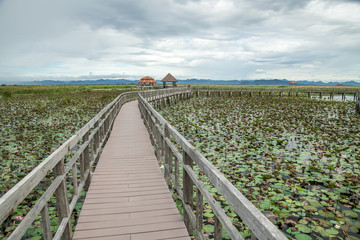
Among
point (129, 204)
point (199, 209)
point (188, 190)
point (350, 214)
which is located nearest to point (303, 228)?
point (350, 214)

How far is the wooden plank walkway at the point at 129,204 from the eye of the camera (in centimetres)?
311

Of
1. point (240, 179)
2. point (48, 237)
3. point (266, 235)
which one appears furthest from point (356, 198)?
point (48, 237)

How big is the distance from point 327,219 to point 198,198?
3.17 metres

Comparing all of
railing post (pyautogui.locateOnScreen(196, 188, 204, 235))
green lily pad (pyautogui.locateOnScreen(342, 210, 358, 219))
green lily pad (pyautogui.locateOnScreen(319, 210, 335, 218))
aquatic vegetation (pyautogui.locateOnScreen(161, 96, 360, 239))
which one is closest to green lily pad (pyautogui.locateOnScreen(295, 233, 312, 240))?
aquatic vegetation (pyautogui.locateOnScreen(161, 96, 360, 239))

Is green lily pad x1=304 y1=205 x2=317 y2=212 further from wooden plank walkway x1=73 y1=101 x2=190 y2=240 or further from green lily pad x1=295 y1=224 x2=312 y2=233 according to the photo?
wooden plank walkway x1=73 y1=101 x2=190 y2=240

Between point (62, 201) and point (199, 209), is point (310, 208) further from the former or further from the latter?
point (62, 201)

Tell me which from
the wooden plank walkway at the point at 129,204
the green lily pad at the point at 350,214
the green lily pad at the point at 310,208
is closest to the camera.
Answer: the wooden plank walkway at the point at 129,204

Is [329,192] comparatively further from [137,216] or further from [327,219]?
[137,216]

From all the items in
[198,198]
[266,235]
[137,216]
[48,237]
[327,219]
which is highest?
[266,235]

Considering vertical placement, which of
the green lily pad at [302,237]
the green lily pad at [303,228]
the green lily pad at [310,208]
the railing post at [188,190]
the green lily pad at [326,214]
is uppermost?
the railing post at [188,190]

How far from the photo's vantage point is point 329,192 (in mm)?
5266

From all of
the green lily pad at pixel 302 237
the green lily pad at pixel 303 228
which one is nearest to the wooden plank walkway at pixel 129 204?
the green lily pad at pixel 302 237

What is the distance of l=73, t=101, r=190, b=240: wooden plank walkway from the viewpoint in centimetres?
311

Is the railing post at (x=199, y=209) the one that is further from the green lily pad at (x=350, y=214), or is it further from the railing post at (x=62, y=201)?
the green lily pad at (x=350, y=214)
